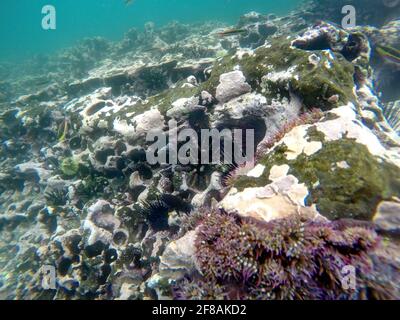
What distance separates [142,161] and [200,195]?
6.14 ft

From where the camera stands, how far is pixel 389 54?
348 inches

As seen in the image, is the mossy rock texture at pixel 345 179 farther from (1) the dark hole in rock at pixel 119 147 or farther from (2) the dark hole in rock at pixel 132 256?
(1) the dark hole in rock at pixel 119 147

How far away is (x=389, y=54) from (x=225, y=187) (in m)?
8.46

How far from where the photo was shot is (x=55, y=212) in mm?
7715

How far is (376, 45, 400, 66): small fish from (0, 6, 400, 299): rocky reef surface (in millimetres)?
279

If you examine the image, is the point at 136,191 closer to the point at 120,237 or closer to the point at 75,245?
the point at 120,237

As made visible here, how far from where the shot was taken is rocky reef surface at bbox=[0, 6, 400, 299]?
9.44 ft

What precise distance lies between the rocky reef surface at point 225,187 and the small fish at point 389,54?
28 centimetres

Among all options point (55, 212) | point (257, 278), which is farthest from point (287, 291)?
point (55, 212)

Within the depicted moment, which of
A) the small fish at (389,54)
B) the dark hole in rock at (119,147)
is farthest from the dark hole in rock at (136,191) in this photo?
the small fish at (389,54)

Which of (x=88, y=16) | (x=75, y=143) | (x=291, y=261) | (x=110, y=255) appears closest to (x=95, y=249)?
(x=110, y=255)

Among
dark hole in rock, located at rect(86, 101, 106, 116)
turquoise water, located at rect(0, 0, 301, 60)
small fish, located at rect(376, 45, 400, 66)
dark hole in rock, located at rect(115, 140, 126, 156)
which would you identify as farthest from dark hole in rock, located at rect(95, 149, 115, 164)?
turquoise water, located at rect(0, 0, 301, 60)

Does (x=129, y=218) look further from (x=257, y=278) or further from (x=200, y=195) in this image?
(x=257, y=278)
